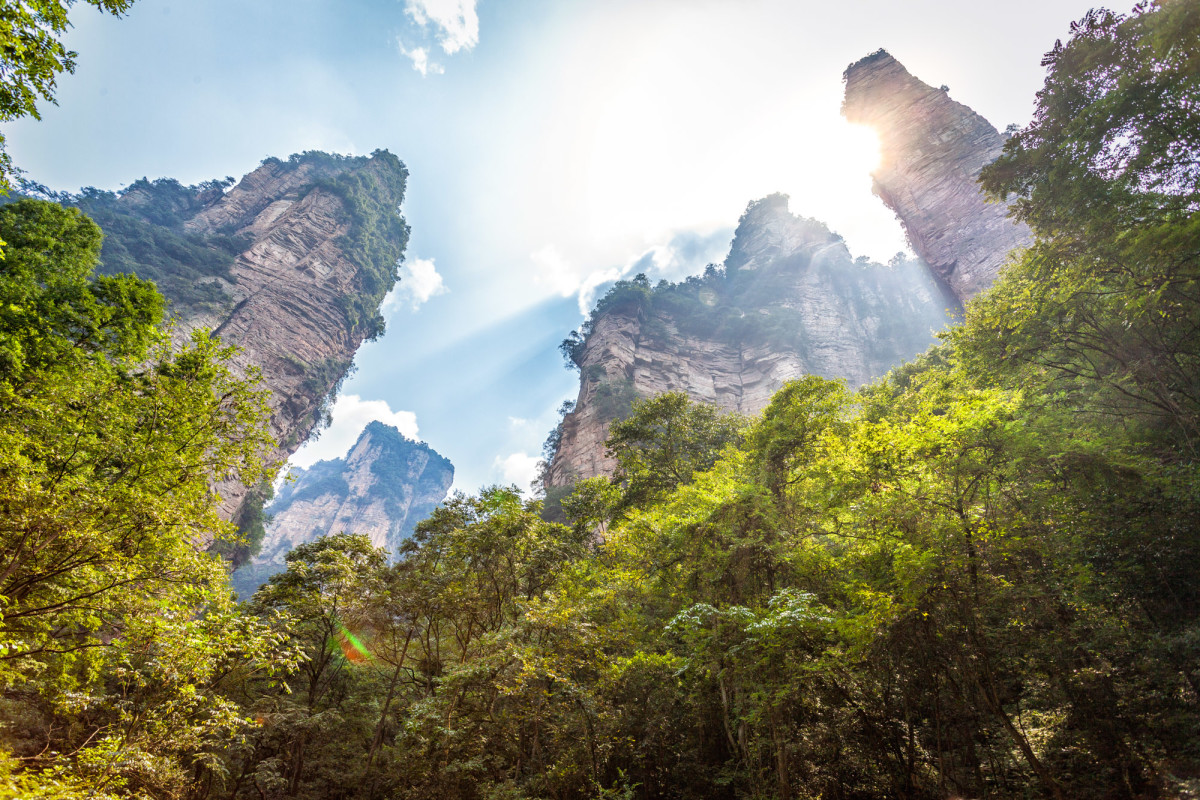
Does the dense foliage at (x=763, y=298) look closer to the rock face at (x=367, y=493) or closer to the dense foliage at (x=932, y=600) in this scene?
the dense foliage at (x=932, y=600)

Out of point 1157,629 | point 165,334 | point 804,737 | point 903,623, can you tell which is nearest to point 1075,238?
point 1157,629

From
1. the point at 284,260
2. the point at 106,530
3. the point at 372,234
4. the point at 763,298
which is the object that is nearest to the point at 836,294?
the point at 763,298

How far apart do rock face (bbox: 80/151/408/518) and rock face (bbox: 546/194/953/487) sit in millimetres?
25674

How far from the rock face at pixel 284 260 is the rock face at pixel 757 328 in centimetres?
2567

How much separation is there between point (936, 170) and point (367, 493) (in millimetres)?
127325

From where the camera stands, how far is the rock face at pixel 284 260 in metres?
36.8

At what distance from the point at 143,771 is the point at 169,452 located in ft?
14.9

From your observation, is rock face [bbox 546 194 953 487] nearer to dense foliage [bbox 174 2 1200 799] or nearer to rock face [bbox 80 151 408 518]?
dense foliage [bbox 174 2 1200 799]

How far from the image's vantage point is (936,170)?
40.5 m

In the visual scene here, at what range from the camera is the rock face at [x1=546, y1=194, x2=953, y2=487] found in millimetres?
42219

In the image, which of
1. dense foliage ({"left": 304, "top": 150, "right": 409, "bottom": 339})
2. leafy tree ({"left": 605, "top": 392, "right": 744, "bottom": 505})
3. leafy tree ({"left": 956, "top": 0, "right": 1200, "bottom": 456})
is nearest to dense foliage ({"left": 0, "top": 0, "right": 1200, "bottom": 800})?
leafy tree ({"left": 956, "top": 0, "right": 1200, "bottom": 456})

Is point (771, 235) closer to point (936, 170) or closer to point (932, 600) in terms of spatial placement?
point (936, 170)

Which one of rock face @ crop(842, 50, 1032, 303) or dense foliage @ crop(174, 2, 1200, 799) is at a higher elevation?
rock face @ crop(842, 50, 1032, 303)

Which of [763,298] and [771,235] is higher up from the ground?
[771,235]
